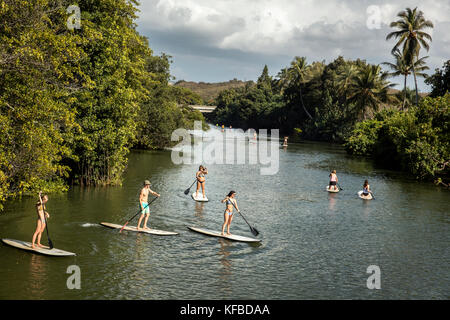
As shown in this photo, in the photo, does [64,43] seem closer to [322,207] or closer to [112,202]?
[112,202]

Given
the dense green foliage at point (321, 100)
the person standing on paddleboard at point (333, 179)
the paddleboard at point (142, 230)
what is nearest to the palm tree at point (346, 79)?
the dense green foliage at point (321, 100)

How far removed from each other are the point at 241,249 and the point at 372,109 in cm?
7731

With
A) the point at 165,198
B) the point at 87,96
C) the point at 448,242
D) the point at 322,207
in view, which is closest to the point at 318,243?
the point at 448,242

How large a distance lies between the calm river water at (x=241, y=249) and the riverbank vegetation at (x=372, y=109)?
460 inches

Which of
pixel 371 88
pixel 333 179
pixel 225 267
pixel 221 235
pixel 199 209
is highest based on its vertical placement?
pixel 371 88

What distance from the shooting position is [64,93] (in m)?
21.7

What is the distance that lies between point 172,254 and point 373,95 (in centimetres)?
7606

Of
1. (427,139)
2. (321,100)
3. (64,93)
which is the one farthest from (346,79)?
(64,93)

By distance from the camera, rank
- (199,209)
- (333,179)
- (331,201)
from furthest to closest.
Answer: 1. (333,179)
2. (331,201)
3. (199,209)

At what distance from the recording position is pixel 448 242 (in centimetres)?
2083

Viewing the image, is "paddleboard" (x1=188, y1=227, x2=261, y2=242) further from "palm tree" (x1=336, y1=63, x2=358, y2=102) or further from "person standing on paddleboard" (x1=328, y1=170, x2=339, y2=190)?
"palm tree" (x1=336, y1=63, x2=358, y2=102)

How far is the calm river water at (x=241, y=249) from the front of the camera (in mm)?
13922

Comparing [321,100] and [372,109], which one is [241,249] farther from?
[321,100]

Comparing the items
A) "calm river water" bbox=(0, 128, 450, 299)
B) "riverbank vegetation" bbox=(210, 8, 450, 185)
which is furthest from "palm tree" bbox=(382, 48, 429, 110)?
"calm river water" bbox=(0, 128, 450, 299)
